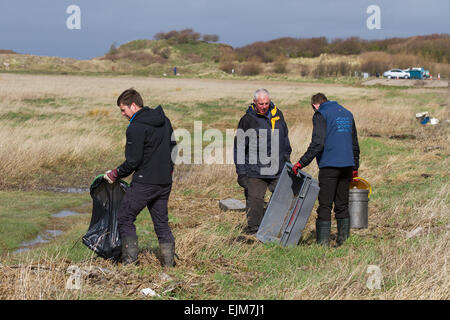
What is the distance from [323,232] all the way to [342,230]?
1.04ft

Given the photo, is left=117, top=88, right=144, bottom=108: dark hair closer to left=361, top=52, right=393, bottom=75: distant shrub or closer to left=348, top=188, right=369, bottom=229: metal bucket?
left=348, top=188, right=369, bottom=229: metal bucket

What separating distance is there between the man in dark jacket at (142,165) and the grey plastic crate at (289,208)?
168cm

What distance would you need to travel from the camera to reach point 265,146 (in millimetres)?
7352

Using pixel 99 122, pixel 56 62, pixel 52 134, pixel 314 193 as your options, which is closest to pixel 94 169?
pixel 52 134

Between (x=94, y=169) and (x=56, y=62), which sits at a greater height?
(x=56, y=62)

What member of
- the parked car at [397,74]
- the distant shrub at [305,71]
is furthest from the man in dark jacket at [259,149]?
the distant shrub at [305,71]

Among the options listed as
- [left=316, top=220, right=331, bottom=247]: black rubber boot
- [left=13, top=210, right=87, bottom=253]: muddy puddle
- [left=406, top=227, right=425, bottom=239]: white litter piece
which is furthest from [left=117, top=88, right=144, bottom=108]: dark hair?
[left=406, top=227, right=425, bottom=239]: white litter piece

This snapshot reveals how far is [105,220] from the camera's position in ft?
20.2

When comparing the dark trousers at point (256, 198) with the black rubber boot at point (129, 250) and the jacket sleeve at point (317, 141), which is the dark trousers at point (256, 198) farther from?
the black rubber boot at point (129, 250)

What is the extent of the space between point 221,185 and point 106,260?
19.4 feet

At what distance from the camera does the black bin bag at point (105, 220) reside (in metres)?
6.02

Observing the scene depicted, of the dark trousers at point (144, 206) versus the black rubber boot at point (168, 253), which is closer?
the dark trousers at point (144, 206)

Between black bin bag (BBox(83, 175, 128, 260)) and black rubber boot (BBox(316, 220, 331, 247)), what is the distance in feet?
8.08

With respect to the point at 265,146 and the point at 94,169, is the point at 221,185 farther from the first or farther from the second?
the point at 265,146
